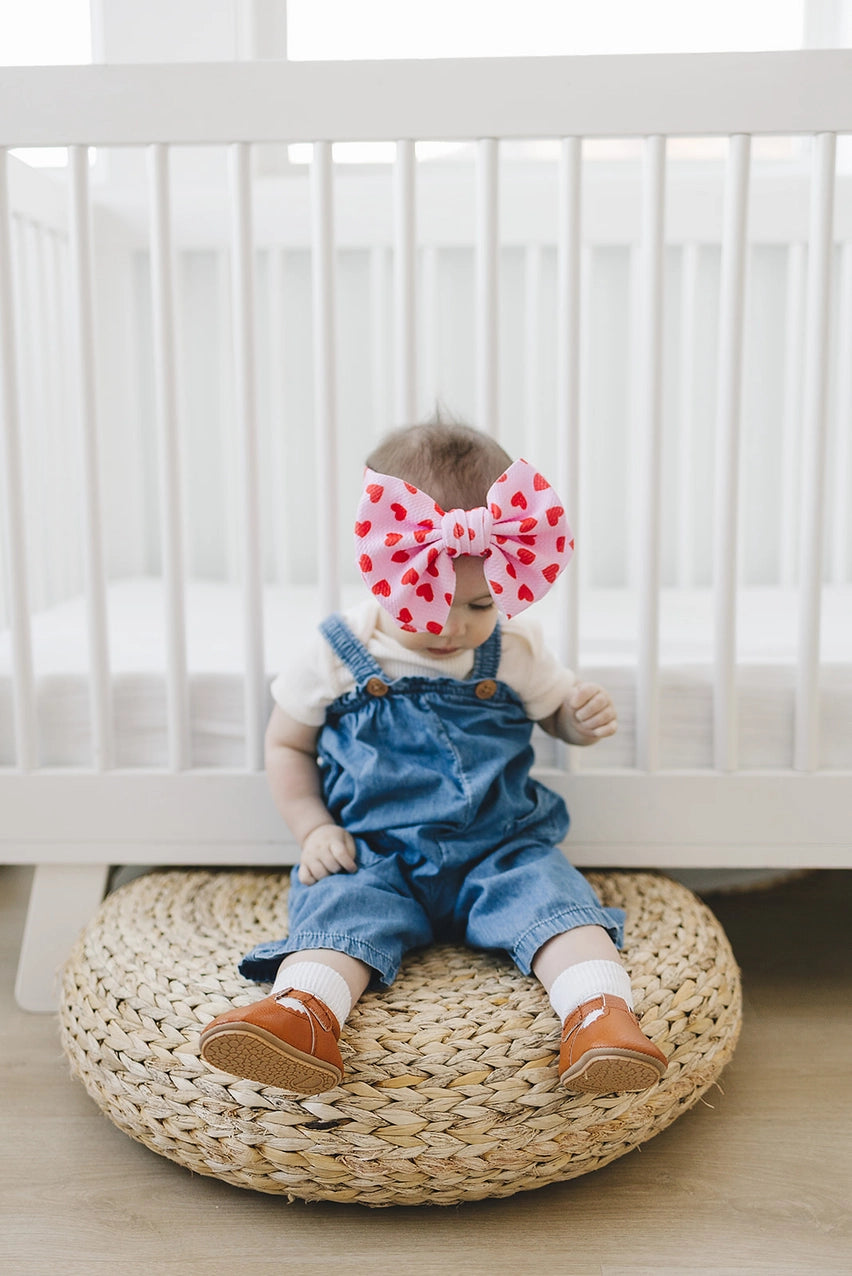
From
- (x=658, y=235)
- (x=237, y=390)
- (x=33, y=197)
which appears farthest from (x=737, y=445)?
(x=33, y=197)

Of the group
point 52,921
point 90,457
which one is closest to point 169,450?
point 90,457

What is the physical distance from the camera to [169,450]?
1.10 m

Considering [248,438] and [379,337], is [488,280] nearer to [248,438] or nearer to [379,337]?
[248,438]

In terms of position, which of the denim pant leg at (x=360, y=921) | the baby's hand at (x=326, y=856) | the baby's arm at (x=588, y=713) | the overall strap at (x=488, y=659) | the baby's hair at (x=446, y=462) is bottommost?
the denim pant leg at (x=360, y=921)

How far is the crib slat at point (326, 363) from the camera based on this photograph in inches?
41.8

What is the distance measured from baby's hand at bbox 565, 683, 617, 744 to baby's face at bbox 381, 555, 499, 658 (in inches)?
4.2

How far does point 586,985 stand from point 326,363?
64cm

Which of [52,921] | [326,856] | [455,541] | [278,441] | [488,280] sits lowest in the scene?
[52,921]

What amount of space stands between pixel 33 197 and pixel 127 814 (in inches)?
35.5

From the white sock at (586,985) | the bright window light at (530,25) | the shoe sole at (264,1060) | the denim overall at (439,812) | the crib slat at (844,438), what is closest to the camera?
the shoe sole at (264,1060)

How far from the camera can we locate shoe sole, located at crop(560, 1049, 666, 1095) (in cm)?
78

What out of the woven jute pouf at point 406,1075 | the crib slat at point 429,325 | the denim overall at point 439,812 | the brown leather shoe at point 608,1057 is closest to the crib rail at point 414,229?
the denim overall at point 439,812

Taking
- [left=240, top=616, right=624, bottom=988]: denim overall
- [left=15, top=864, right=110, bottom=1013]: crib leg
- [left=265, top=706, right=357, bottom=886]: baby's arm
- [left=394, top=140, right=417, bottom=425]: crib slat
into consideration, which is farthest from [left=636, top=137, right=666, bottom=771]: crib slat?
[left=15, top=864, right=110, bottom=1013]: crib leg

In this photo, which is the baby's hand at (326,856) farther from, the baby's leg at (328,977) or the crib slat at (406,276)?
the crib slat at (406,276)
